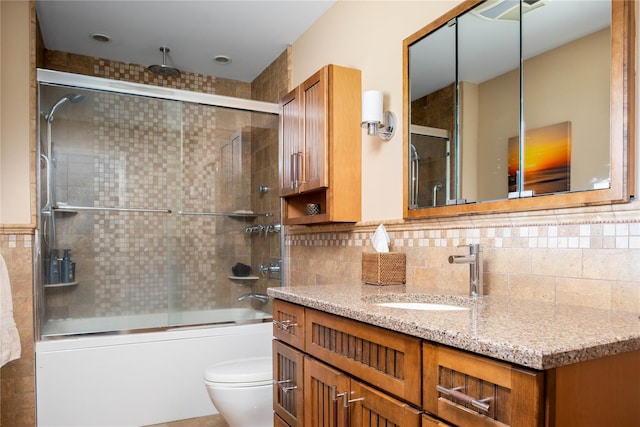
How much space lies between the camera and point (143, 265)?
295 centimetres

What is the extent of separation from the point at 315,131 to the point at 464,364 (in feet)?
5.98

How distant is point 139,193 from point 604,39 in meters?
2.64

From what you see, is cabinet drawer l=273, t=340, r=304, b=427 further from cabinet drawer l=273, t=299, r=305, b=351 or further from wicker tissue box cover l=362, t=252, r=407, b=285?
wicker tissue box cover l=362, t=252, r=407, b=285

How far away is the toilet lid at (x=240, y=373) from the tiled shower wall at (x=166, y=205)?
849mm

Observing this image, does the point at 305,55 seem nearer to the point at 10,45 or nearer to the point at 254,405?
the point at 10,45

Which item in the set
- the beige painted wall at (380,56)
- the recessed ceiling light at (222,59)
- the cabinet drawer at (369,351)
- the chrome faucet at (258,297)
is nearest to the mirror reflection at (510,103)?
the beige painted wall at (380,56)

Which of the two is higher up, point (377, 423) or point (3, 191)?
point (3, 191)

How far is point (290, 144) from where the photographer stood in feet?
9.30

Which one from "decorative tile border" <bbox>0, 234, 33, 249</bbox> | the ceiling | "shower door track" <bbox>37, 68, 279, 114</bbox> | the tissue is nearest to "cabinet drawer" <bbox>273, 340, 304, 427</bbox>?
the tissue

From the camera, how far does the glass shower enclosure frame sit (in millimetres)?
2674

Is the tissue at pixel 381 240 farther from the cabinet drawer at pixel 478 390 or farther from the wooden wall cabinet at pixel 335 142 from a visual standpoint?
the cabinet drawer at pixel 478 390

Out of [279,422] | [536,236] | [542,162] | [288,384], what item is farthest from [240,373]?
[542,162]

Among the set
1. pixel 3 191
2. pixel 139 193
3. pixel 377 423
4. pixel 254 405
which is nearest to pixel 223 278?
pixel 139 193

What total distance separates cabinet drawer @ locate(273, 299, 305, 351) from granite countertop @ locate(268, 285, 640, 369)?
0.45ft
